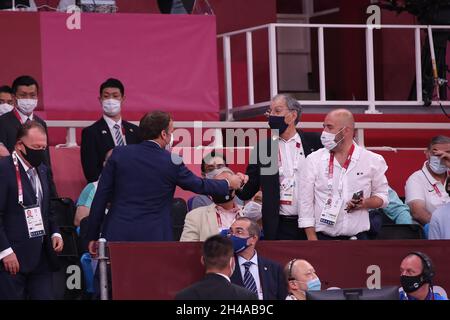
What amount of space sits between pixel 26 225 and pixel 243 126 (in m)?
4.40

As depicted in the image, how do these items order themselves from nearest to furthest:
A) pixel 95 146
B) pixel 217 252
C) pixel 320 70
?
pixel 217 252 < pixel 95 146 < pixel 320 70

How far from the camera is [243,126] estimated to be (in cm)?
1546

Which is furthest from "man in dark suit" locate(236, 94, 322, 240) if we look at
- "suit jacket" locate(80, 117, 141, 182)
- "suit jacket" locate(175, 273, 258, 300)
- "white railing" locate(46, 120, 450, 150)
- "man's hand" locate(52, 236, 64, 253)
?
"white railing" locate(46, 120, 450, 150)

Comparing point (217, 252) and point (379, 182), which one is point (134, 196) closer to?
point (217, 252)

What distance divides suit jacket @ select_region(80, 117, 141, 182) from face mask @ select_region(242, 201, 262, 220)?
1773mm

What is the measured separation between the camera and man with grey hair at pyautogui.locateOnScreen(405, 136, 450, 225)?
13.9 metres

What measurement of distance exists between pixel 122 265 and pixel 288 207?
1.87m

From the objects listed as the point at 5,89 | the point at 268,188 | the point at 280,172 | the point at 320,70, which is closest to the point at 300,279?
the point at 268,188

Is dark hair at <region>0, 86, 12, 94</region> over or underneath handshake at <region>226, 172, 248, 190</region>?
over

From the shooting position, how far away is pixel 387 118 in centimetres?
1680

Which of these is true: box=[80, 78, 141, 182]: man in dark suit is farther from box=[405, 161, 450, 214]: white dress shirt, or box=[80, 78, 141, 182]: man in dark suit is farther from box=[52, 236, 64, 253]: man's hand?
box=[405, 161, 450, 214]: white dress shirt

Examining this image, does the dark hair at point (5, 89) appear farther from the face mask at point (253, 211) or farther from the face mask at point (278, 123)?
the face mask at point (278, 123)

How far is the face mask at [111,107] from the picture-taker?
14.5 meters
